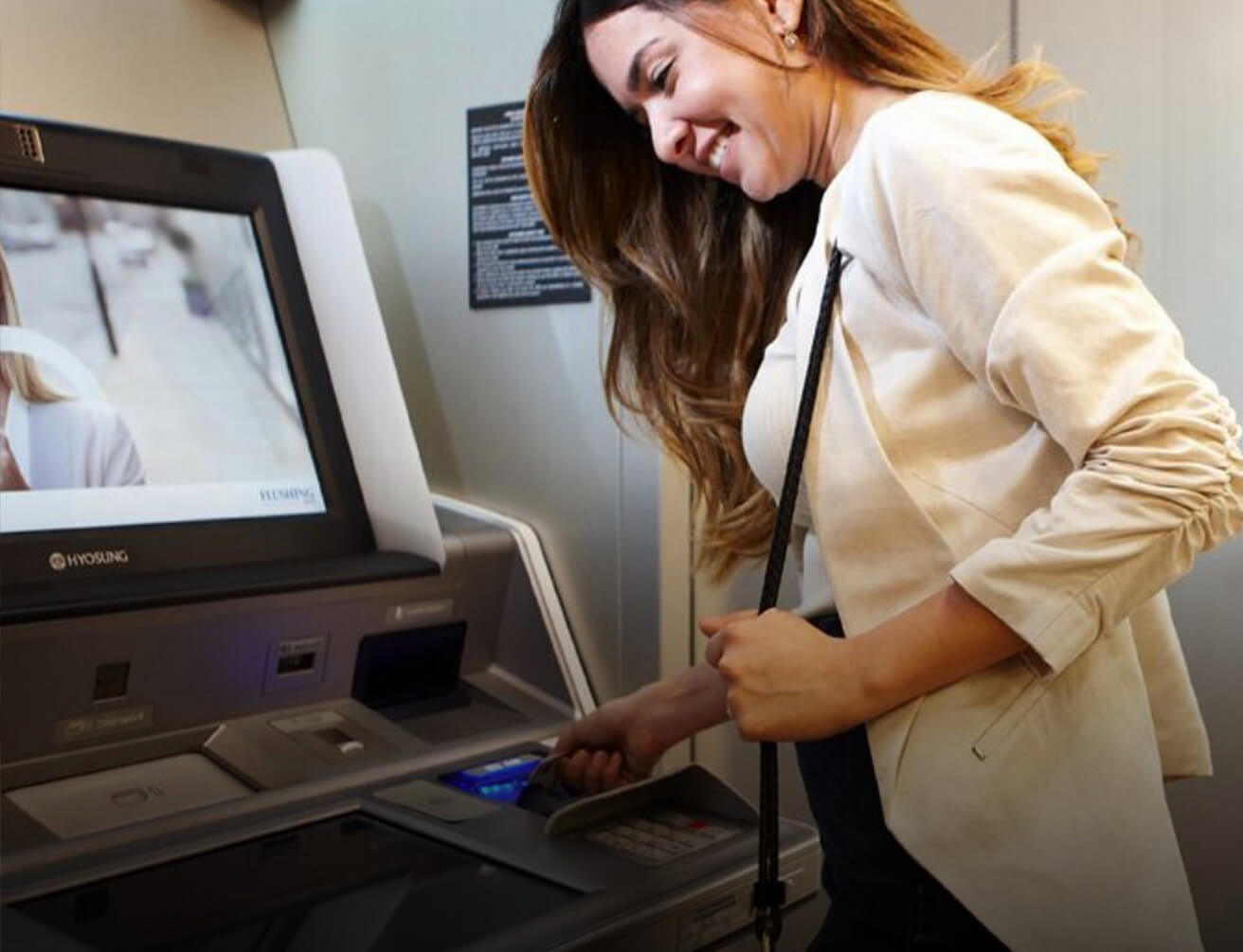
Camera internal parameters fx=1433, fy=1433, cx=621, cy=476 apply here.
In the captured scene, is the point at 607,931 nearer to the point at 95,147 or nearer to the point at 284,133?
the point at 95,147

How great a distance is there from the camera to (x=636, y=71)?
128 cm

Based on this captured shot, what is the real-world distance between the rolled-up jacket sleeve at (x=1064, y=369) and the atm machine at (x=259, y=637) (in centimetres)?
47

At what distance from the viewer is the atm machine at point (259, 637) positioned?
1.24m

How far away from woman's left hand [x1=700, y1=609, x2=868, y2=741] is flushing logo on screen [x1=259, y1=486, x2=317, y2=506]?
0.75 m

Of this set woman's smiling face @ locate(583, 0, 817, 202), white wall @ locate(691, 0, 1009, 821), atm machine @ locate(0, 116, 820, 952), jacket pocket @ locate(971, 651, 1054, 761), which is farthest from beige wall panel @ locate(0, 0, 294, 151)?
jacket pocket @ locate(971, 651, 1054, 761)

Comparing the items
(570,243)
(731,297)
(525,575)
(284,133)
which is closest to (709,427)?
(731,297)

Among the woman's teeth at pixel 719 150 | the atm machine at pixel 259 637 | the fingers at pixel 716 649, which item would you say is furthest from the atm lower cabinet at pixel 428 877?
the woman's teeth at pixel 719 150

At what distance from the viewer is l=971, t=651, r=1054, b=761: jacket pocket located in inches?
40.7

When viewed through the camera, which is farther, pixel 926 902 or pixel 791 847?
pixel 791 847

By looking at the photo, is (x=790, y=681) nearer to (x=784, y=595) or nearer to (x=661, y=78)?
(x=661, y=78)

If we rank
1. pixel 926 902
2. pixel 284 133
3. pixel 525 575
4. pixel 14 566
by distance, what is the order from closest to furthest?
pixel 926 902 < pixel 14 566 < pixel 525 575 < pixel 284 133

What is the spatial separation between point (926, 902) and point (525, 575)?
2.77ft

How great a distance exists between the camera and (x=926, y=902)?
1072mm

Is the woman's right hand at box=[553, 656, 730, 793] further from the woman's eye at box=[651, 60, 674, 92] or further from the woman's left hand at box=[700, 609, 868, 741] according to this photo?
the woman's eye at box=[651, 60, 674, 92]
